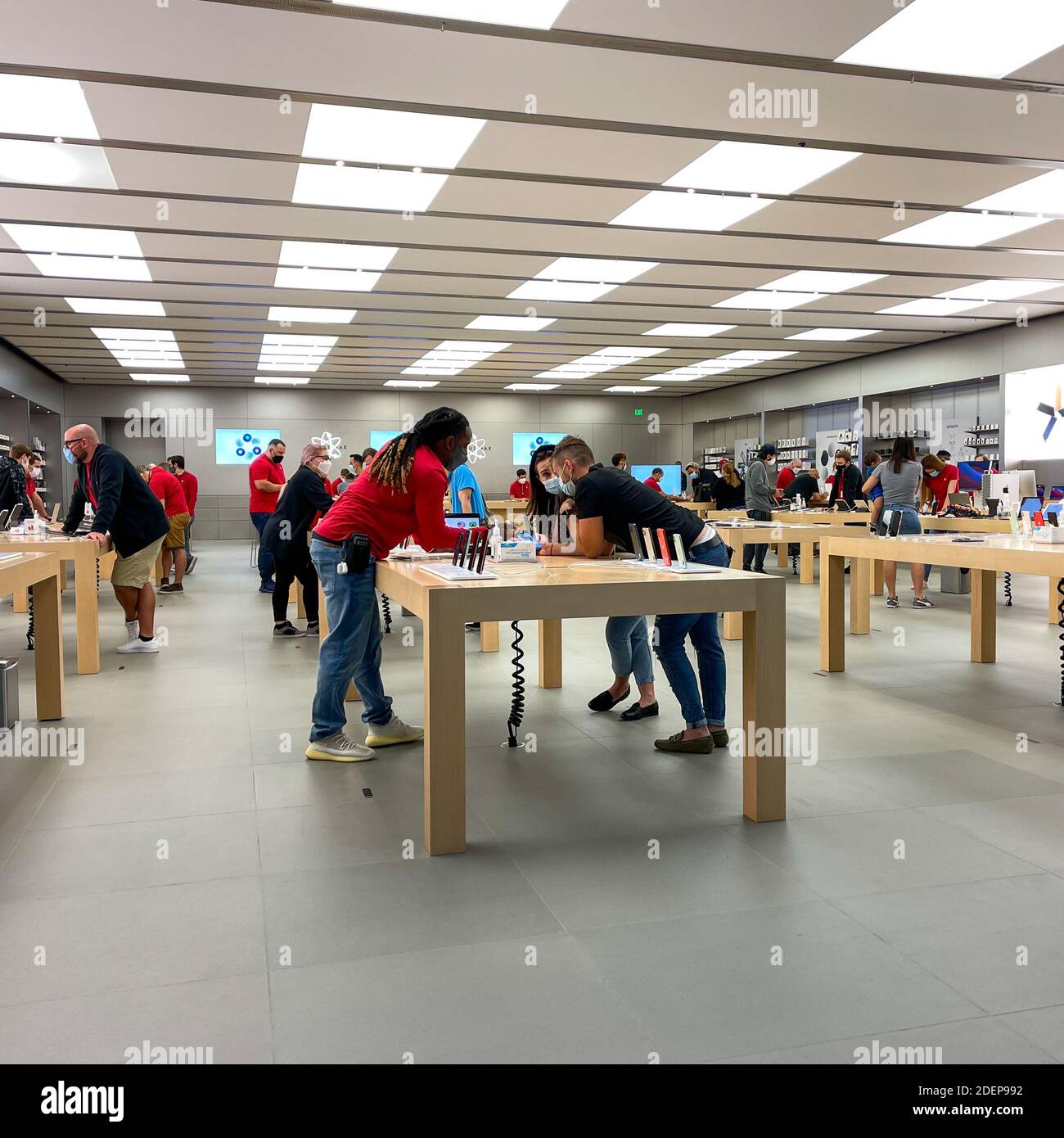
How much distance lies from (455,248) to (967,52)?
16.1 ft

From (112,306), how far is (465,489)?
22.9 ft

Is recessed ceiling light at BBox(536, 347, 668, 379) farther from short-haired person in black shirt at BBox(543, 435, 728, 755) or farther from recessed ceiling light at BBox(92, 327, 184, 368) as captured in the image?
short-haired person in black shirt at BBox(543, 435, 728, 755)

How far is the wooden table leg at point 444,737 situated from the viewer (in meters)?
2.68

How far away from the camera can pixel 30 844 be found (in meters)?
2.80

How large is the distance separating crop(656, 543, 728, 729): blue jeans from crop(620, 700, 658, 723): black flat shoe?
1.31 feet

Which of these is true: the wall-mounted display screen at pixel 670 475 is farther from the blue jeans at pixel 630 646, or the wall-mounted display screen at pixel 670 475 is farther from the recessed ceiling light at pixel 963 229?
the blue jeans at pixel 630 646

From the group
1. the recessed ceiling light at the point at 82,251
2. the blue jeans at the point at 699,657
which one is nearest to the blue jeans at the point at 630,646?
the blue jeans at the point at 699,657

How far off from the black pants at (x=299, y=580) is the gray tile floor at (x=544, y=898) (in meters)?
2.21

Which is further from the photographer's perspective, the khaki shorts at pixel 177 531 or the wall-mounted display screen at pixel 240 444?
the wall-mounted display screen at pixel 240 444

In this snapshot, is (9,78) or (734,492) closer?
(9,78)

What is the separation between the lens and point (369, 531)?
357cm
